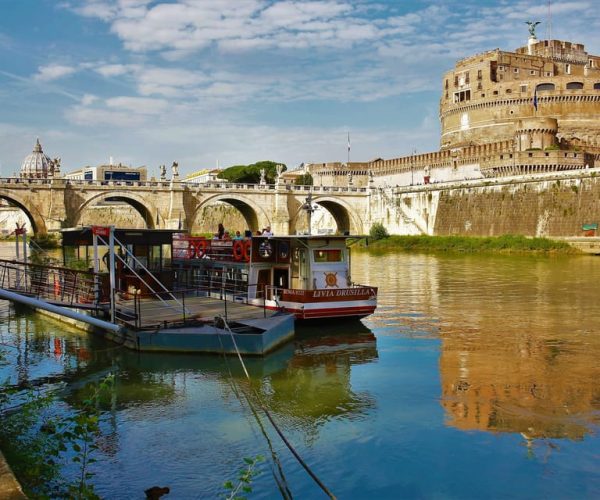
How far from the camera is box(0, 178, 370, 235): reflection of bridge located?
48.8 metres

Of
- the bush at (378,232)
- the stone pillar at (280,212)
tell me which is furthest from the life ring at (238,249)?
the bush at (378,232)

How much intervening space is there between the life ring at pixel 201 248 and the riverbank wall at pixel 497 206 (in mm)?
30695

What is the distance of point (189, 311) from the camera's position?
52.5 feet

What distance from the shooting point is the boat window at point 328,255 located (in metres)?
17.5

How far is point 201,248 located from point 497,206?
112 ft

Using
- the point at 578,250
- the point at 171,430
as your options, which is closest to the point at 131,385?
the point at 171,430

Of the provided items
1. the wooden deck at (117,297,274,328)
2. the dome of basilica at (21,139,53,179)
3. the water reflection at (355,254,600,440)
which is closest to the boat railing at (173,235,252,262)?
the wooden deck at (117,297,274,328)

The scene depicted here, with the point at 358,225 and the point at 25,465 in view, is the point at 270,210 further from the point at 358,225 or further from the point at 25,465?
the point at 25,465

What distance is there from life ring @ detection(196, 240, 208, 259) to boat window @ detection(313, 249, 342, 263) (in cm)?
566

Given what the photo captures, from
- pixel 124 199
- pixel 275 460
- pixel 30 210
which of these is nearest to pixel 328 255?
pixel 275 460

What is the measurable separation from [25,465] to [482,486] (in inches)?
201

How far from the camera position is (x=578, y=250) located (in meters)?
42.2

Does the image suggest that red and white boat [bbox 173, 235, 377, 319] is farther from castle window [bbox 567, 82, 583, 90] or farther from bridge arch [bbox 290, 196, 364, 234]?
castle window [bbox 567, 82, 583, 90]

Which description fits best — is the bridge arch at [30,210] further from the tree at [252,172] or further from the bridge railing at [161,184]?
the tree at [252,172]
